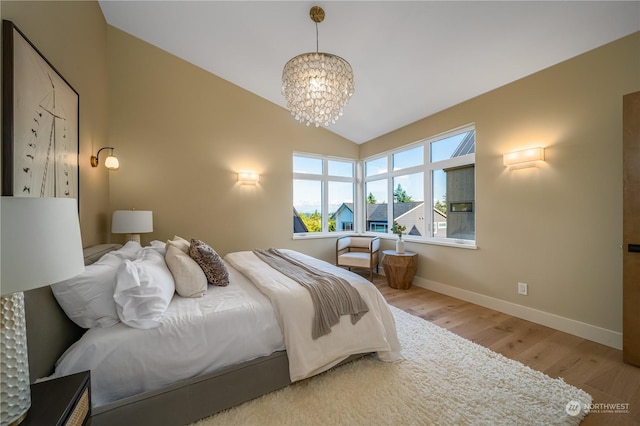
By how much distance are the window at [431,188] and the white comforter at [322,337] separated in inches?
85.0

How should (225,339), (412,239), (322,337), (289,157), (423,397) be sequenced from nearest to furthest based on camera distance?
(225,339) < (423,397) < (322,337) < (412,239) < (289,157)

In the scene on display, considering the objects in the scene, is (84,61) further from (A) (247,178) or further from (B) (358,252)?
(B) (358,252)

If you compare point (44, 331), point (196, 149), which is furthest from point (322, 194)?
point (44, 331)

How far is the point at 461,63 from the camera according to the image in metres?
2.75

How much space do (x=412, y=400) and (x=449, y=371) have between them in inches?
19.0

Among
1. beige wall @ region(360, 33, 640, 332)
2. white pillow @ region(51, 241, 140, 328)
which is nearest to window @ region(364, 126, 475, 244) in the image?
beige wall @ region(360, 33, 640, 332)

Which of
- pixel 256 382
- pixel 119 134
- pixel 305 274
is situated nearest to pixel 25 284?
pixel 256 382

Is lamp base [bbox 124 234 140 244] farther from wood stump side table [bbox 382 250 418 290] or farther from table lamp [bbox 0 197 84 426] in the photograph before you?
wood stump side table [bbox 382 250 418 290]

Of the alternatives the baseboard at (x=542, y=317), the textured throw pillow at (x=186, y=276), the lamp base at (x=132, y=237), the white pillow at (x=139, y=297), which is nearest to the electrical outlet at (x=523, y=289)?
the baseboard at (x=542, y=317)

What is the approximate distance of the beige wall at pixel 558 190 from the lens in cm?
224

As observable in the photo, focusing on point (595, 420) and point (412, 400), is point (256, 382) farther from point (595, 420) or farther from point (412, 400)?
point (595, 420)

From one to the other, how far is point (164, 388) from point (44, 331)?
621 millimetres

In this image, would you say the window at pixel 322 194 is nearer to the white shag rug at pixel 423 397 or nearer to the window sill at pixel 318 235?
the window sill at pixel 318 235

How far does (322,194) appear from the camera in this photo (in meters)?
4.97
